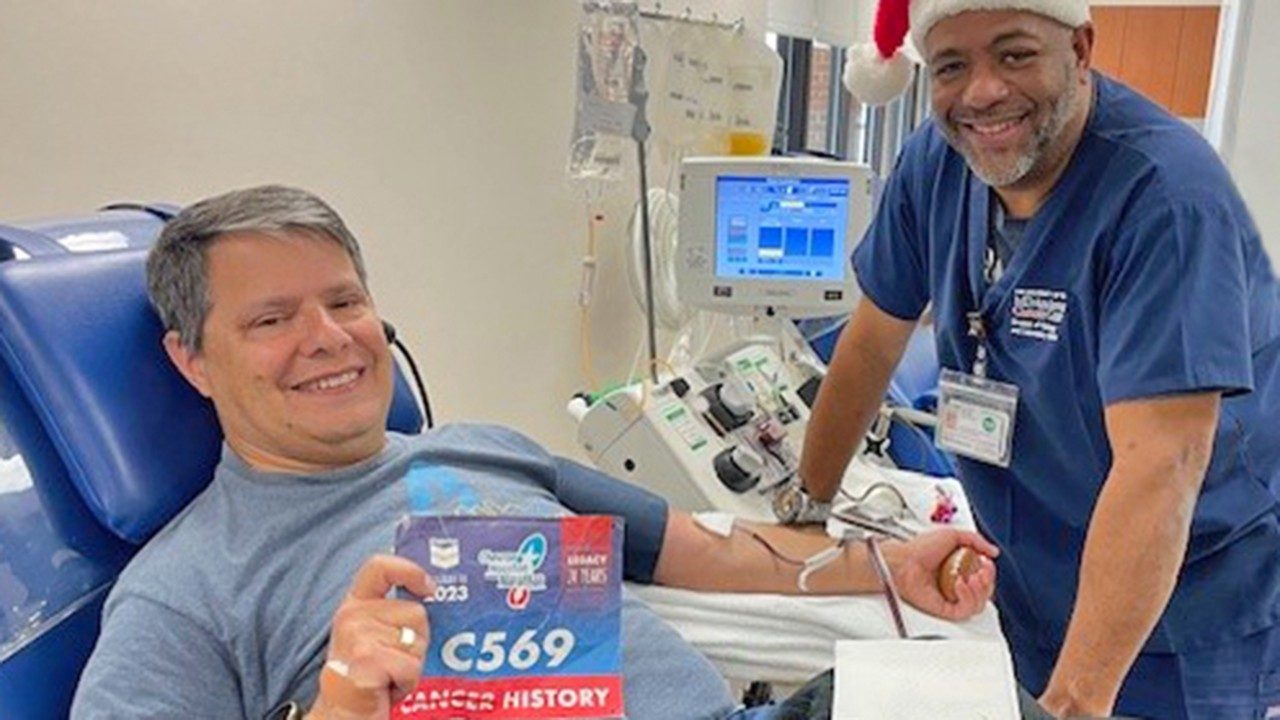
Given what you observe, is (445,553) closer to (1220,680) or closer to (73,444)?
(73,444)

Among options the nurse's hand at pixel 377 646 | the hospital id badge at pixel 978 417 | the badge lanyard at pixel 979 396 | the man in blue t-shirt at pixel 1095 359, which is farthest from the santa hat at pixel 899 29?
the nurse's hand at pixel 377 646

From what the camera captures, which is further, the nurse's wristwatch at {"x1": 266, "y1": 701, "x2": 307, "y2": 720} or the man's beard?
the man's beard

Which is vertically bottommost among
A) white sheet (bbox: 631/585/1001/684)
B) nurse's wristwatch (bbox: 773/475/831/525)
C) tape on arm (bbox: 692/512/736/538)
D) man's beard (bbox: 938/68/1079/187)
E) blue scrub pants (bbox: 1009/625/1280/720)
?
blue scrub pants (bbox: 1009/625/1280/720)

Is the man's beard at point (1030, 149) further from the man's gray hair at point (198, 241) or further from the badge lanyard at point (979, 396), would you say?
the man's gray hair at point (198, 241)

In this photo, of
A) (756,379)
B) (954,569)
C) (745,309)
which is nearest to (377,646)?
(954,569)

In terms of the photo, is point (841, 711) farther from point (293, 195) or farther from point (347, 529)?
point (293, 195)

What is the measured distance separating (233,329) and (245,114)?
0.86m

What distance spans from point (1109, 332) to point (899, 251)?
47cm

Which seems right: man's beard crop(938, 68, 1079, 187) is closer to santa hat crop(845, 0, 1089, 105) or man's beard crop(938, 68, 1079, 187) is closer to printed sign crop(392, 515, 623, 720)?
santa hat crop(845, 0, 1089, 105)

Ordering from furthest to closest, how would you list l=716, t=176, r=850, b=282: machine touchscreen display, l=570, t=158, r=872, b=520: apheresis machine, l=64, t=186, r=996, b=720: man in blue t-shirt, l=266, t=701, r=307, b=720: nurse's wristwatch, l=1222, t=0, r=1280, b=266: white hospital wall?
l=1222, t=0, r=1280, b=266: white hospital wall → l=716, t=176, r=850, b=282: machine touchscreen display → l=570, t=158, r=872, b=520: apheresis machine → l=64, t=186, r=996, b=720: man in blue t-shirt → l=266, t=701, r=307, b=720: nurse's wristwatch

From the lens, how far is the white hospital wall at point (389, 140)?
1656 millimetres

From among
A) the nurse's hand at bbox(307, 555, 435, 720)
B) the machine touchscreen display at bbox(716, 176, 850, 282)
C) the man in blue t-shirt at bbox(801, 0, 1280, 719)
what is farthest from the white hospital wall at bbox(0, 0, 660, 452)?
the man in blue t-shirt at bbox(801, 0, 1280, 719)

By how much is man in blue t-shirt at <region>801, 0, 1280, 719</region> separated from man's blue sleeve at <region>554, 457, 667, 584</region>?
0.47 metres

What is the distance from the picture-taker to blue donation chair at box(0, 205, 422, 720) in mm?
1164
